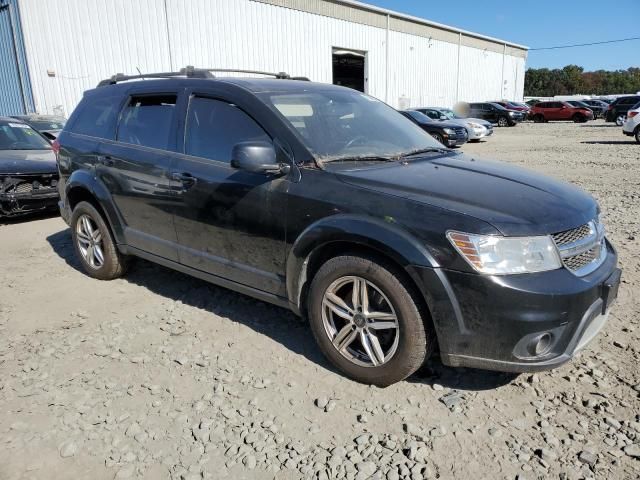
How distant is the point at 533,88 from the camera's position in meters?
108

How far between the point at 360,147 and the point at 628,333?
7.48 ft

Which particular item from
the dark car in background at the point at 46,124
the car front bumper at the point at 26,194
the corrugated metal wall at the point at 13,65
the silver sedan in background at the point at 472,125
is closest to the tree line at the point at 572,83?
the silver sedan in background at the point at 472,125

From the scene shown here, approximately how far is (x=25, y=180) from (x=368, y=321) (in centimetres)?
651

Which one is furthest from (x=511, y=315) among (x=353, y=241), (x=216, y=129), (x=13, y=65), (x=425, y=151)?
(x=13, y=65)

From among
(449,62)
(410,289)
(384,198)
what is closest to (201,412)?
(410,289)

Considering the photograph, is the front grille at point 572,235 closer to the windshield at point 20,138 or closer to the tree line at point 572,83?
the windshield at point 20,138

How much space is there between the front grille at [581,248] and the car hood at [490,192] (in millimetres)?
47

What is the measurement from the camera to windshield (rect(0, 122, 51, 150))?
26.7ft

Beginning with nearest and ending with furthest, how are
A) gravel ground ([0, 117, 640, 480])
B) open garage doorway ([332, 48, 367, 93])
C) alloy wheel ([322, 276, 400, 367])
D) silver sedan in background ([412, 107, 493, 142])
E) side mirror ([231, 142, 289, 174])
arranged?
gravel ground ([0, 117, 640, 480])
alloy wheel ([322, 276, 400, 367])
side mirror ([231, 142, 289, 174])
silver sedan in background ([412, 107, 493, 142])
open garage doorway ([332, 48, 367, 93])

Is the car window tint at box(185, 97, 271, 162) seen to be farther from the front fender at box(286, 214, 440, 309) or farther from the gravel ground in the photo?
the gravel ground

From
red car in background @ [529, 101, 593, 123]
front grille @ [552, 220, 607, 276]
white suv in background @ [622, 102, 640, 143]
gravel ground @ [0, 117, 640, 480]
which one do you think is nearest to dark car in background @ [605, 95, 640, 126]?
red car in background @ [529, 101, 593, 123]

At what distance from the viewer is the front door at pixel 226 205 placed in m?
3.19

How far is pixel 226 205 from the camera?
3381 mm

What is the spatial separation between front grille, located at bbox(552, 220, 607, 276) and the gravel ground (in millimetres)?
748
